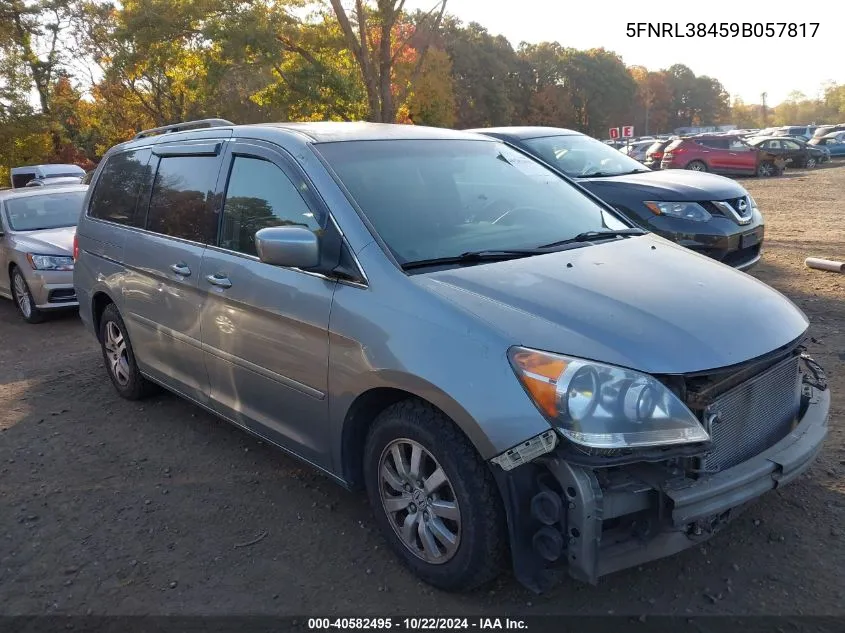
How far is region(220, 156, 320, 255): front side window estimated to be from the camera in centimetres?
353

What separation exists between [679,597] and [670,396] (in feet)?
3.06

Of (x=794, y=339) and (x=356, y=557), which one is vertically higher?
(x=794, y=339)

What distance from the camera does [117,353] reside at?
538cm

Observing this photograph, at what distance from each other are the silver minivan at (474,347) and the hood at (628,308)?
0.01m

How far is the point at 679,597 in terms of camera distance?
9.49 ft

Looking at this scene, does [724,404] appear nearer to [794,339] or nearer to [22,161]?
[794,339]

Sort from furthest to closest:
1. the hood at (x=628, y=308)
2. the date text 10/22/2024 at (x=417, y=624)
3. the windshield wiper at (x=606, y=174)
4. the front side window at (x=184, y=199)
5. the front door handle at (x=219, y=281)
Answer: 1. the windshield wiper at (x=606, y=174)
2. the front side window at (x=184, y=199)
3. the front door handle at (x=219, y=281)
4. the date text 10/22/2024 at (x=417, y=624)
5. the hood at (x=628, y=308)

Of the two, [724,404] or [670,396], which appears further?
[724,404]

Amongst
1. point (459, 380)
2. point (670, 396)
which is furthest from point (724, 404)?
point (459, 380)

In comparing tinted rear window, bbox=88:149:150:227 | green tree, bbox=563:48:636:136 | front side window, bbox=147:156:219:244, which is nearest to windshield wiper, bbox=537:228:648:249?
front side window, bbox=147:156:219:244

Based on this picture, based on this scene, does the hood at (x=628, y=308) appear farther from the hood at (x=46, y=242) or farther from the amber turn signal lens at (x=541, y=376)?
the hood at (x=46, y=242)

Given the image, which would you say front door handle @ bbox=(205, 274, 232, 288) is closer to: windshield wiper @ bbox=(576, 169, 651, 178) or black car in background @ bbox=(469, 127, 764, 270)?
black car in background @ bbox=(469, 127, 764, 270)

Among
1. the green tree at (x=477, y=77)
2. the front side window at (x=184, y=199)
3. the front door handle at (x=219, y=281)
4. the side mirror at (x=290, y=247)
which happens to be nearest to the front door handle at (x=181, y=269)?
the front side window at (x=184, y=199)

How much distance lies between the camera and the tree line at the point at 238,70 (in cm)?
2161
